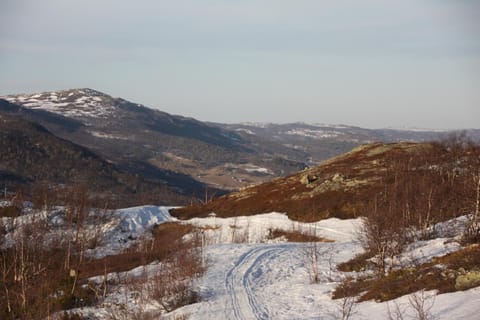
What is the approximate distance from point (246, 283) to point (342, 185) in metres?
39.3

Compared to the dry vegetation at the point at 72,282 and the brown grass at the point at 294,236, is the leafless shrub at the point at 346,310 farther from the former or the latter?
the brown grass at the point at 294,236

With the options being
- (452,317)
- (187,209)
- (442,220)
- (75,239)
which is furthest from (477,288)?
(187,209)

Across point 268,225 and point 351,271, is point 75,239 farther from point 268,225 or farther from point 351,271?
point 351,271

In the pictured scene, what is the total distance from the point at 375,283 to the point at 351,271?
7.24 metres

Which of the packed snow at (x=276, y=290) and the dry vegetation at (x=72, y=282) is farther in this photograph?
the dry vegetation at (x=72, y=282)

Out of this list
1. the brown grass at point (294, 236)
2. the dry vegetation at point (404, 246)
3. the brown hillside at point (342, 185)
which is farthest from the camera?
the brown hillside at point (342, 185)

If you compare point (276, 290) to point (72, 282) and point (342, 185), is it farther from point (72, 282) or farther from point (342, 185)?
point (342, 185)

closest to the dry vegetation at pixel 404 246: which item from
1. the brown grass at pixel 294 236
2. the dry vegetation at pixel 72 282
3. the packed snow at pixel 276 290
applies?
the packed snow at pixel 276 290

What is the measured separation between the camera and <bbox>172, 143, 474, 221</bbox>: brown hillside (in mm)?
57747

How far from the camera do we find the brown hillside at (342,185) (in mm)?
57747

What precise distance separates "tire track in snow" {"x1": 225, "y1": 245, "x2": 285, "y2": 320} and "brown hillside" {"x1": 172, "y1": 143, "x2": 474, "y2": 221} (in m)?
18.4

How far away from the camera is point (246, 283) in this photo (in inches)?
1091

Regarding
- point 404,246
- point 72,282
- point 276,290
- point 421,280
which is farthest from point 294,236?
point 421,280

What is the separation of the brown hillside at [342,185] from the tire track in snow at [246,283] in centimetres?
1839
